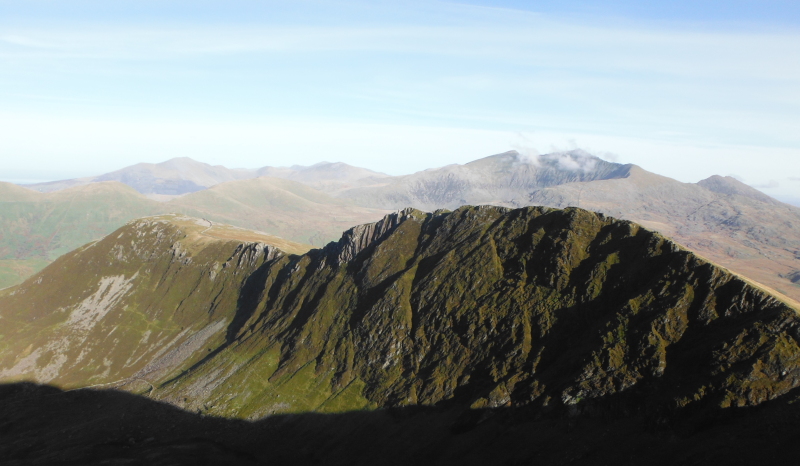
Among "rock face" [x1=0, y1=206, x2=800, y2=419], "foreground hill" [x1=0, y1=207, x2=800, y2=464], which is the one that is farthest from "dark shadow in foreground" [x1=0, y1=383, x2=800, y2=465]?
"rock face" [x1=0, y1=206, x2=800, y2=419]

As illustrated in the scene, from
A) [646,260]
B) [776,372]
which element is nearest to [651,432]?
[776,372]

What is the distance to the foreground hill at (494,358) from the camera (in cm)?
9600

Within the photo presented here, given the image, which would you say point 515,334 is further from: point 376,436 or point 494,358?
point 376,436

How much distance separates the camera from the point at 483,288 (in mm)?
157250

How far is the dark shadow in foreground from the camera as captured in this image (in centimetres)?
8138

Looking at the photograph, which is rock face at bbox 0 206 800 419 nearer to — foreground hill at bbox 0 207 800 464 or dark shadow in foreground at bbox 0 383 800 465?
foreground hill at bbox 0 207 800 464

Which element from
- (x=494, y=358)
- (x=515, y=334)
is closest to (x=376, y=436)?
(x=494, y=358)

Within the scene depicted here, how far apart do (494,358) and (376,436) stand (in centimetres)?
3860

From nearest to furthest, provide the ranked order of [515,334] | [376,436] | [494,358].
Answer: [376,436] → [494,358] → [515,334]

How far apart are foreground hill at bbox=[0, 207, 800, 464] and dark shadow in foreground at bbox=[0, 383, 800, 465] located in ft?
2.06

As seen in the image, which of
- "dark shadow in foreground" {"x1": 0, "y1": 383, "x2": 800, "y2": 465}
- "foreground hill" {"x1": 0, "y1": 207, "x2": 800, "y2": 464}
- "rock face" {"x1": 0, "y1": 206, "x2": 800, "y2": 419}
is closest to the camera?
"dark shadow in foreground" {"x1": 0, "y1": 383, "x2": 800, "y2": 465}

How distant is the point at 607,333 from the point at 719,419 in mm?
32870

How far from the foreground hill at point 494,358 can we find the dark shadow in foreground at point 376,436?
629mm

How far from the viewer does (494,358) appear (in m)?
135
